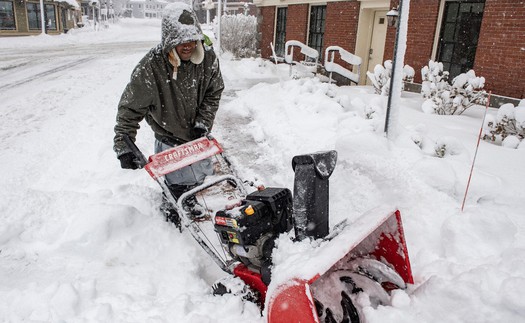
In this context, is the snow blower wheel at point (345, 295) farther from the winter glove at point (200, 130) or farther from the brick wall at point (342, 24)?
the brick wall at point (342, 24)

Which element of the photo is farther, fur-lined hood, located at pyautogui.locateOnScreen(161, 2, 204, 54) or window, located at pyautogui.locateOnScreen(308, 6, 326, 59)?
window, located at pyautogui.locateOnScreen(308, 6, 326, 59)

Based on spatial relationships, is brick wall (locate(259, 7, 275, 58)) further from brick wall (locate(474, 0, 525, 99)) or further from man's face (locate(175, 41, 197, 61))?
man's face (locate(175, 41, 197, 61))

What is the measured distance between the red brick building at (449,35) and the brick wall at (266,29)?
4.25 m

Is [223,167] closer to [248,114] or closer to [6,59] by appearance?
[248,114]

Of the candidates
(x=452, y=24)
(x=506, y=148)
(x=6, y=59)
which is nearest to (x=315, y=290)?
(x=506, y=148)

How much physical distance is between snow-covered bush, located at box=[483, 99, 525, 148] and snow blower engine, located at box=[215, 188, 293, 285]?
3.84 meters

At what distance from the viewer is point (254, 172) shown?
200 inches

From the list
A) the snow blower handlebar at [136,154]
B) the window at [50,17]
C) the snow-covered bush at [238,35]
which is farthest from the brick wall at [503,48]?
the window at [50,17]

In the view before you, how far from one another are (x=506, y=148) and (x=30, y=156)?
6.24 meters

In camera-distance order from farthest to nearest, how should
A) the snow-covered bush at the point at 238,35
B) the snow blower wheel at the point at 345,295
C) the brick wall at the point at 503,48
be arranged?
1. the snow-covered bush at the point at 238,35
2. the brick wall at the point at 503,48
3. the snow blower wheel at the point at 345,295

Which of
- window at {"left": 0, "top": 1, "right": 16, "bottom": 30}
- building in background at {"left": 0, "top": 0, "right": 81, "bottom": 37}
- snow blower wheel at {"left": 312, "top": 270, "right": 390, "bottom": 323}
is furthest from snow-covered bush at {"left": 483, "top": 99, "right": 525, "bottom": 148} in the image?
window at {"left": 0, "top": 1, "right": 16, "bottom": 30}

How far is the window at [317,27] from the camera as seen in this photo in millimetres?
14099

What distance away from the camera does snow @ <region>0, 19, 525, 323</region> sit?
2.22 meters

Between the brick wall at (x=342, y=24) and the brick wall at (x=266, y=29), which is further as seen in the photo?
the brick wall at (x=266, y=29)
